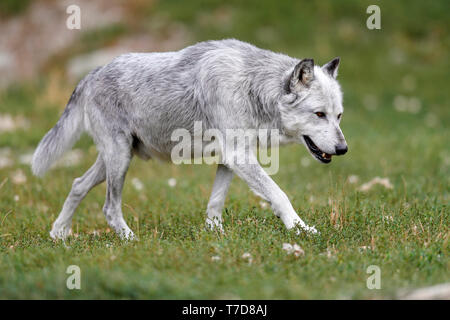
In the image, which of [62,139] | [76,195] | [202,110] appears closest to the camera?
[202,110]

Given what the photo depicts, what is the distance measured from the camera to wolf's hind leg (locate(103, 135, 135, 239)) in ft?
20.9

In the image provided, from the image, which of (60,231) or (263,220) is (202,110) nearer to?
(263,220)

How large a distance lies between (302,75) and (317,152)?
0.77 metres

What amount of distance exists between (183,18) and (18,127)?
7509mm

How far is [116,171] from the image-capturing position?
20.9ft

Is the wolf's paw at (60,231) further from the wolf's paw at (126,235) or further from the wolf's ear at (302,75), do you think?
the wolf's ear at (302,75)

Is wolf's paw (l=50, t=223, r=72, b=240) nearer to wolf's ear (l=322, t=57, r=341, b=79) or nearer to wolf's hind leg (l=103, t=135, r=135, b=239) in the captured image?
wolf's hind leg (l=103, t=135, r=135, b=239)

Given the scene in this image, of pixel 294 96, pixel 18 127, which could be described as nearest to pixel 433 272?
pixel 294 96

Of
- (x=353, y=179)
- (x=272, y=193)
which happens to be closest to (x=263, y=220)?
(x=272, y=193)

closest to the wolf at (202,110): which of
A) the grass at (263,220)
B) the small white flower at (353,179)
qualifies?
the grass at (263,220)

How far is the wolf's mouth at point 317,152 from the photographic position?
18.5 feet

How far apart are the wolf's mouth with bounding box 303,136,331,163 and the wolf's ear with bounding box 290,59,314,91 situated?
54cm
